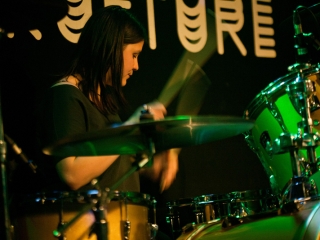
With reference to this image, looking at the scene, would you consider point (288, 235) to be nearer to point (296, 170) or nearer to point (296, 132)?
point (296, 170)

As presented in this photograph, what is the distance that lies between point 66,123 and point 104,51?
45 centimetres

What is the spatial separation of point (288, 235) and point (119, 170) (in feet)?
2.44

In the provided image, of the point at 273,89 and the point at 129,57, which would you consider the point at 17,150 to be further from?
the point at 273,89

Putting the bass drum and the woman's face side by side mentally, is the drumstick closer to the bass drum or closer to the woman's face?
the woman's face

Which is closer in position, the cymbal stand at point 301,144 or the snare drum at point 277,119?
the cymbal stand at point 301,144

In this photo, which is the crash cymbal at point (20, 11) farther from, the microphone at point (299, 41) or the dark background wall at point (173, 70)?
the microphone at point (299, 41)

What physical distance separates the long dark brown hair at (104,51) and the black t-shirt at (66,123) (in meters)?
0.08

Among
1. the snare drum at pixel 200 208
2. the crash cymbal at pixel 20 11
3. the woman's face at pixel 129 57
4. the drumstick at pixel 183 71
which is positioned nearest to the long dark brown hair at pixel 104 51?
the woman's face at pixel 129 57

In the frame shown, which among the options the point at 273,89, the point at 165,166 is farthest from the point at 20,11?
the point at 273,89

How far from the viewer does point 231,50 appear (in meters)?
3.17

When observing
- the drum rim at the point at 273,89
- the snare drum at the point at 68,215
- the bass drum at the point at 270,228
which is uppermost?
the drum rim at the point at 273,89

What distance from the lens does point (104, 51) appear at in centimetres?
226

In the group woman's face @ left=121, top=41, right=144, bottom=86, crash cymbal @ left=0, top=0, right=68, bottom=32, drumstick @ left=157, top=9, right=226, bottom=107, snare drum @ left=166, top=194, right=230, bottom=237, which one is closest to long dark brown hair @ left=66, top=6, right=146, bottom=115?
woman's face @ left=121, top=41, right=144, bottom=86

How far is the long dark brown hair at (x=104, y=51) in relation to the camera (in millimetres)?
2244
